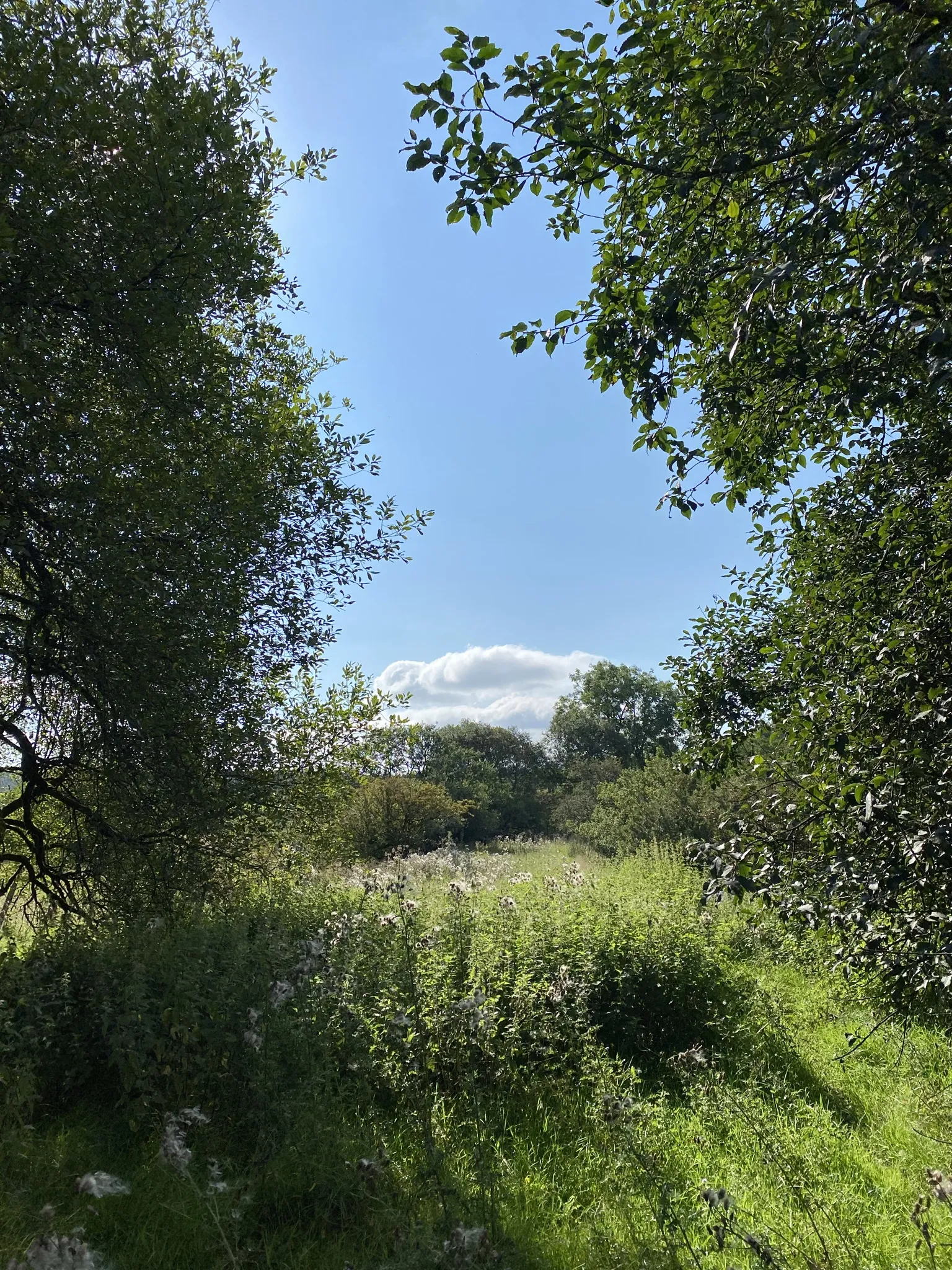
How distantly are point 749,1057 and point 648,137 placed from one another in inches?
287

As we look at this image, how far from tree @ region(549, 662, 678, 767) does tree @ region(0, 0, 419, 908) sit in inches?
2087

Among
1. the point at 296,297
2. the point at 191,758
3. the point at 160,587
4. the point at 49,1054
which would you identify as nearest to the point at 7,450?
the point at 160,587

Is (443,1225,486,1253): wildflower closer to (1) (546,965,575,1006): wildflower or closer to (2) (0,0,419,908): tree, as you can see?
(1) (546,965,575,1006): wildflower

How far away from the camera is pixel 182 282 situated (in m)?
5.14

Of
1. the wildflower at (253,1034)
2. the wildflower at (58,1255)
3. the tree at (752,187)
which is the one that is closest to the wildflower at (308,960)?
the wildflower at (253,1034)

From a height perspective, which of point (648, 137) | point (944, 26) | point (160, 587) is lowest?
point (160, 587)

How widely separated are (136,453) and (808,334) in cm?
476

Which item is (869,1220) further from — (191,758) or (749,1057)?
(191,758)

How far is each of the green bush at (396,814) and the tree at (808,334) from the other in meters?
17.3

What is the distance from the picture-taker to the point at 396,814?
915 inches

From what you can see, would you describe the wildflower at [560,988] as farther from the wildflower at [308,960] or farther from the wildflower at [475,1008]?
the wildflower at [308,960]

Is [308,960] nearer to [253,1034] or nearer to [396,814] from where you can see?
[253,1034]

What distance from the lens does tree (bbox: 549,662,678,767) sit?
2328 inches

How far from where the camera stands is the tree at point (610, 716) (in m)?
59.1
